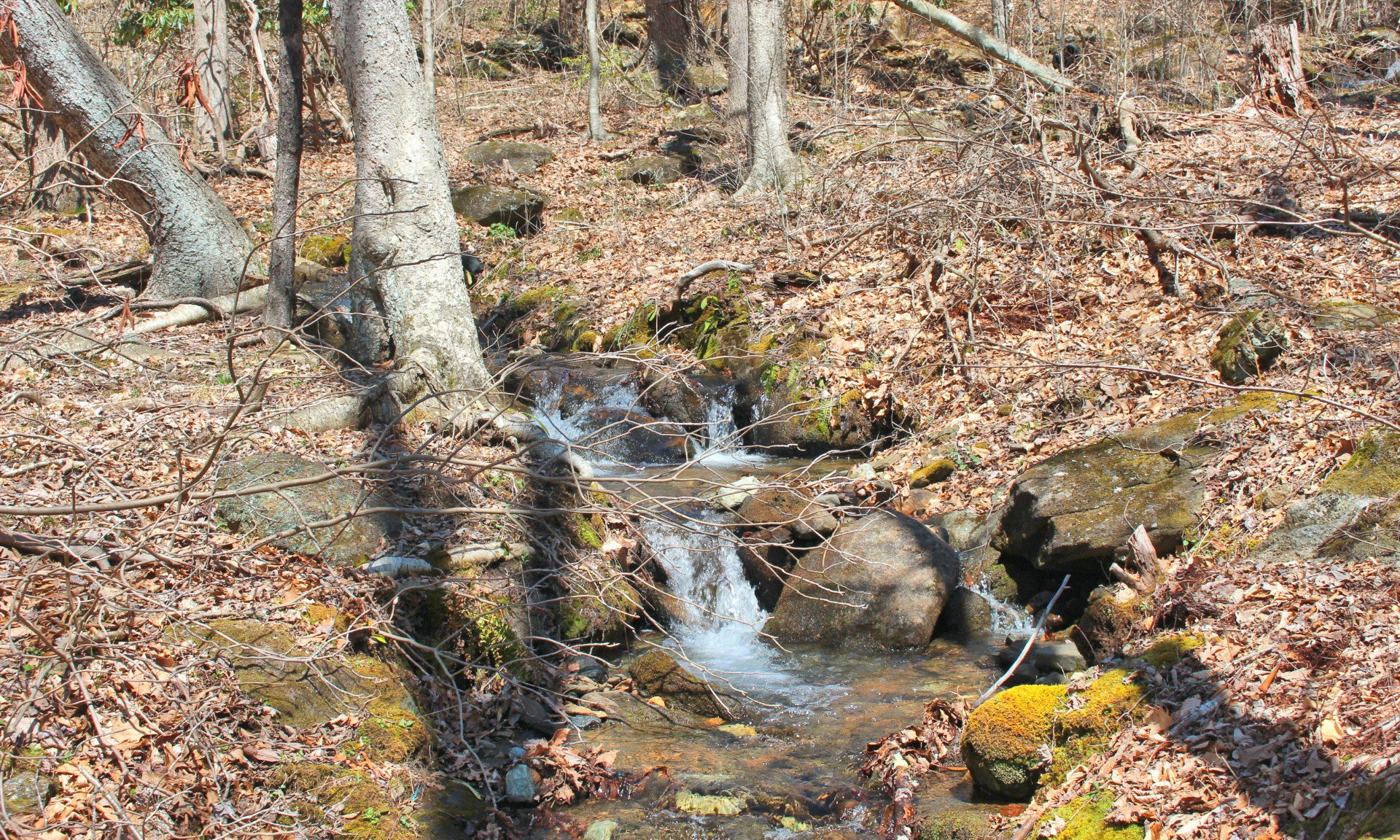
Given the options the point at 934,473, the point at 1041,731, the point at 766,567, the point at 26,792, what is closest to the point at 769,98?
the point at 934,473

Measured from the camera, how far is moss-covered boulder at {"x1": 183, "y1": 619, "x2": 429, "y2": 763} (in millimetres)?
4133

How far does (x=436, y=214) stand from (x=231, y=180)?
1136 centimetres

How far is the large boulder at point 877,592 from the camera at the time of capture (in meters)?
6.58

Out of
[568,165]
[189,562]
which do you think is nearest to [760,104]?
[568,165]

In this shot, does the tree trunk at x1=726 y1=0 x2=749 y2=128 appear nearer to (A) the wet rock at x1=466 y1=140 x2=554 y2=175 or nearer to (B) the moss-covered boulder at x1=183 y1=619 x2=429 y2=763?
(A) the wet rock at x1=466 y1=140 x2=554 y2=175

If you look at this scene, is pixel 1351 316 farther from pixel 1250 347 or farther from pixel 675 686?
pixel 675 686

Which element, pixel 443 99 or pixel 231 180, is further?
pixel 443 99

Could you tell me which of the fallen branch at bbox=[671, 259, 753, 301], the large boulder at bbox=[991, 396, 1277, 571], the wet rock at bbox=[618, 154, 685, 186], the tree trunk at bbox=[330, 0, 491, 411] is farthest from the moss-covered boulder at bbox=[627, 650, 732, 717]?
the wet rock at bbox=[618, 154, 685, 186]

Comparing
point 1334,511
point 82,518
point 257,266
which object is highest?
point 257,266

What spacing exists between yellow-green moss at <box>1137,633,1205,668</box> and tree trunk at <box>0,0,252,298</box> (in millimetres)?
8087

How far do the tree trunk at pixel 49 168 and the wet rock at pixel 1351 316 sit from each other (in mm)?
7736

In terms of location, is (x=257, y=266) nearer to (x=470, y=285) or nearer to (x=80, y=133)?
(x=80, y=133)

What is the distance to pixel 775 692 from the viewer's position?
19.7ft

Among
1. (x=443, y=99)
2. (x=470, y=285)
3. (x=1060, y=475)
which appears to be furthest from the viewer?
(x=443, y=99)
